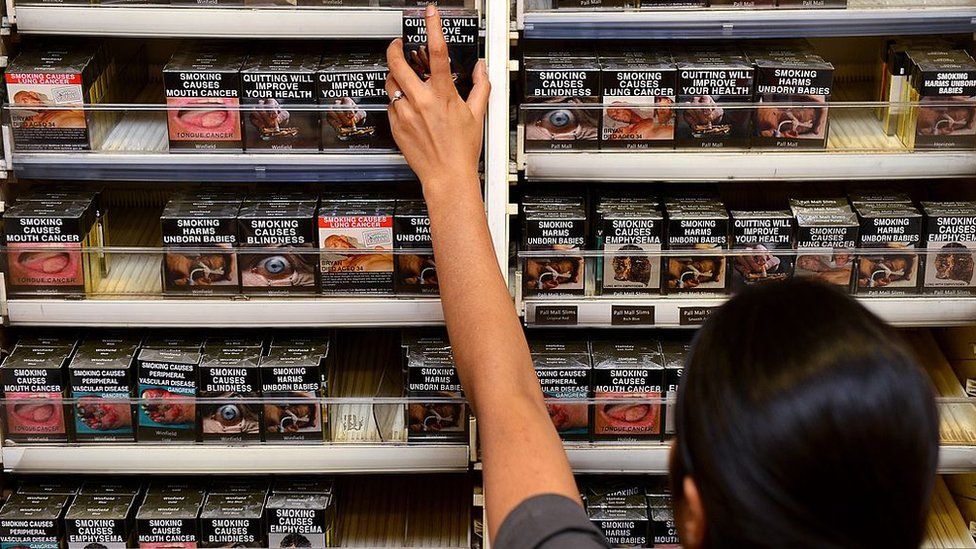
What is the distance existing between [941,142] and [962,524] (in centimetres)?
84

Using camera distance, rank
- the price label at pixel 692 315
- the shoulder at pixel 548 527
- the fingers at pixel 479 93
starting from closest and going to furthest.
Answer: the shoulder at pixel 548 527
the fingers at pixel 479 93
the price label at pixel 692 315

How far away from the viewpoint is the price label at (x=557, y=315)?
7.19 feet

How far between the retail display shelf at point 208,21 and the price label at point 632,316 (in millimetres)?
683

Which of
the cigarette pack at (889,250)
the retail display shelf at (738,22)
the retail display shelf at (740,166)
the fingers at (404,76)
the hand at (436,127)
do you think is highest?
the retail display shelf at (738,22)

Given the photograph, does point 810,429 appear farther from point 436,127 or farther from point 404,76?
point 404,76

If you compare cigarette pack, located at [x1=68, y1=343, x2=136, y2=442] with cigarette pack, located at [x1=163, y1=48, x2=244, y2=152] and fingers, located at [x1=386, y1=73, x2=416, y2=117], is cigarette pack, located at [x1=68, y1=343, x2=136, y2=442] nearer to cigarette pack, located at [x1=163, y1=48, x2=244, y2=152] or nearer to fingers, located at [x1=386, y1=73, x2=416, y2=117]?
cigarette pack, located at [x1=163, y1=48, x2=244, y2=152]

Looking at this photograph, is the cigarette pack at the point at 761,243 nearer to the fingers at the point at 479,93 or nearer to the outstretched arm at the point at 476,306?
the fingers at the point at 479,93

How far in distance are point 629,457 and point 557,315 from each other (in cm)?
33

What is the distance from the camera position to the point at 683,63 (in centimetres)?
217

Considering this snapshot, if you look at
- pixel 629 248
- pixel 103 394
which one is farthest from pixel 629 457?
pixel 103 394

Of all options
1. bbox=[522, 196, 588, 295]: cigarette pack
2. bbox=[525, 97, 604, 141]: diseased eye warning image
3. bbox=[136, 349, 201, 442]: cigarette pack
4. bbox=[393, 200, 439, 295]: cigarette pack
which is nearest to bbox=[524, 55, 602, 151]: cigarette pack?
bbox=[525, 97, 604, 141]: diseased eye warning image

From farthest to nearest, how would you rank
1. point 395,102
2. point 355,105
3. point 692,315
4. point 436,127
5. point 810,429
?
point 692,315 < point 355,105 < point 395,102 < point 436,127 < point 810,429

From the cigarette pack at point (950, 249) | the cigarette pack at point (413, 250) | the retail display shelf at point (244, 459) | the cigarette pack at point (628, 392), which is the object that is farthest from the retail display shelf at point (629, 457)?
the cigarette pack at point (413, 250)

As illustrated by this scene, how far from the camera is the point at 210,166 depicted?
7.02 feet
